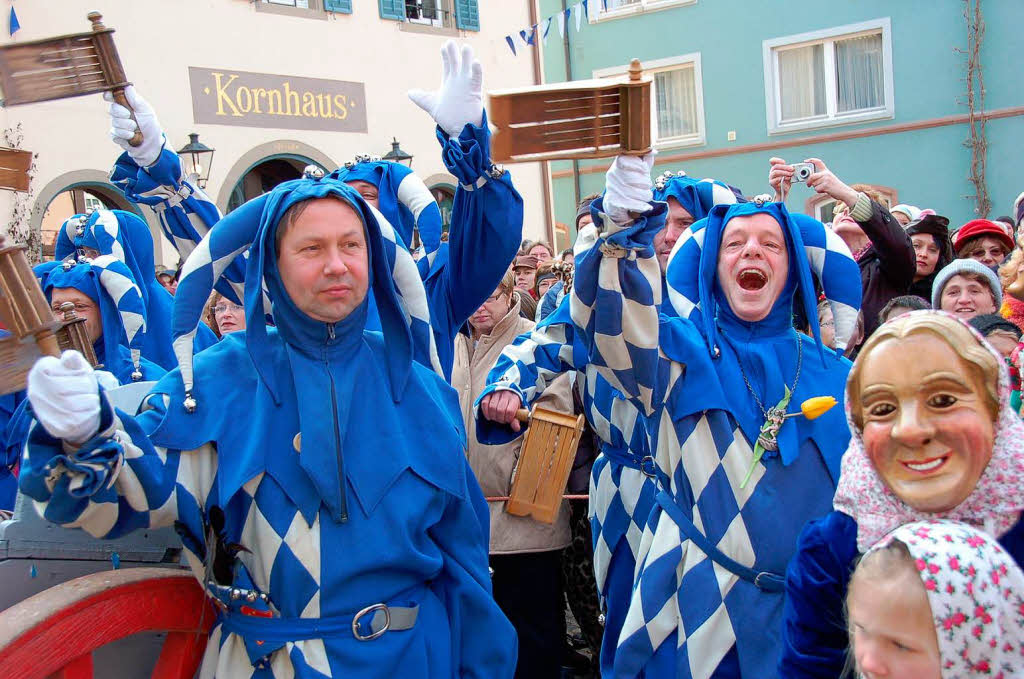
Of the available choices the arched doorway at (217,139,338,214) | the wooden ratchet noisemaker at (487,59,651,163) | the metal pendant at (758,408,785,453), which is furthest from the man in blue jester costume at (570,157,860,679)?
the arched doorway at (217,139,338,214)

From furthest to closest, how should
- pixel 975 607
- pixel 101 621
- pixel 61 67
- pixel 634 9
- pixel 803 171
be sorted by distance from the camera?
pixel 634 9, pixel 803 171, pixel 61 67, pixel 101 621, pixel 975 607

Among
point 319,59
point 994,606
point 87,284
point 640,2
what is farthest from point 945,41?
point 994,606

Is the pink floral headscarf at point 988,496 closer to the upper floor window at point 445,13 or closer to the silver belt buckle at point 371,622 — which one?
the silver belt buckle at point 371,622

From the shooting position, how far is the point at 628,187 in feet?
7.72

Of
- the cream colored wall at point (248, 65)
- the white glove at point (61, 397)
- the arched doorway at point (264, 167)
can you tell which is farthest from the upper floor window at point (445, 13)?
the white glove at point (61, 397)

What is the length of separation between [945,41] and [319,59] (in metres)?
10.1

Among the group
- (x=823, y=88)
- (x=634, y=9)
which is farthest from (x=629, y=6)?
(x=823, y=88)

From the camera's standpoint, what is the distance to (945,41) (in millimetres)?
16328

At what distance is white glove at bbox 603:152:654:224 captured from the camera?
235 centimetres

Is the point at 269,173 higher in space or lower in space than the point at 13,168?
higher

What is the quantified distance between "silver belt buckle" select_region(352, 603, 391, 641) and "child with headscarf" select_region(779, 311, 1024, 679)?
106 cm

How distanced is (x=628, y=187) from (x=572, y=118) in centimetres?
20

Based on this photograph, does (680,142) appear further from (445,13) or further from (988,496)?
(988,496)

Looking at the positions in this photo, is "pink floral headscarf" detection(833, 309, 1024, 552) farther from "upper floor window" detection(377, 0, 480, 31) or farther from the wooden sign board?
"upper floor window" detection(377, 0, 480, 31)
